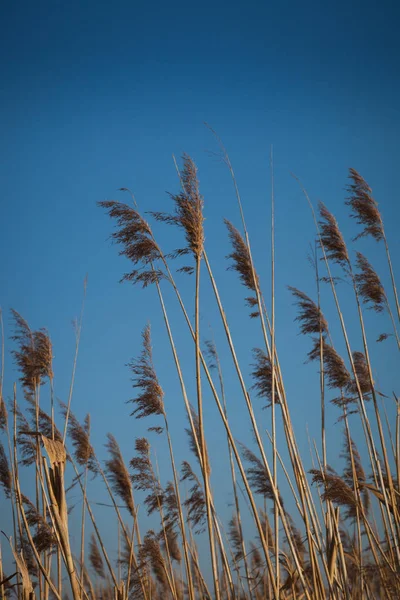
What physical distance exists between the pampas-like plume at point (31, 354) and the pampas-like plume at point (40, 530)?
1.04 m

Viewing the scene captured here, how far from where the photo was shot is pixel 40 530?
427cm

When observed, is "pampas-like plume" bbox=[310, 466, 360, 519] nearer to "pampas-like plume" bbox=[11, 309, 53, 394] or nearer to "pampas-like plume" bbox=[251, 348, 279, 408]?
"pampas-like plume" bbox=[251, 348, 279, 408]

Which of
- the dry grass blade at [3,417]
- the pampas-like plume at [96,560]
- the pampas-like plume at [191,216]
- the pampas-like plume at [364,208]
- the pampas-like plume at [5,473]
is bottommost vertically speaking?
the pampas-like plume at [96,560]

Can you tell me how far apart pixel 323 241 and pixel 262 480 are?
201cm

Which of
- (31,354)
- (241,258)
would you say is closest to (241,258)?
(241,258)

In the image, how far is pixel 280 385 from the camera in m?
3.71

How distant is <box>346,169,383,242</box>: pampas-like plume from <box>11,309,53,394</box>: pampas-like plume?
2905 mm

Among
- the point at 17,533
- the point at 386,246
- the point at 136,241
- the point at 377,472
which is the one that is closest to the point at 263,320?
the point at 136,241

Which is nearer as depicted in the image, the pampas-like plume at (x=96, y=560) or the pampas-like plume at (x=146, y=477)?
the pampas-like plume at (x=146, y=477)

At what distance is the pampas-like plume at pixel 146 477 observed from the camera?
551 cm

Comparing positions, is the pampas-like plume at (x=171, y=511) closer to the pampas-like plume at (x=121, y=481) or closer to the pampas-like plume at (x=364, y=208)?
the pampas-like plume at (x=121, y=481)

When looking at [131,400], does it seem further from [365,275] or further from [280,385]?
[365,275]

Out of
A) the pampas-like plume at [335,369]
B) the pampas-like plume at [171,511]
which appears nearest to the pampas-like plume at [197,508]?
the pampas-like plume at [171,511]

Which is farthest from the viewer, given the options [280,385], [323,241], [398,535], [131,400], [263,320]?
[323,241]
